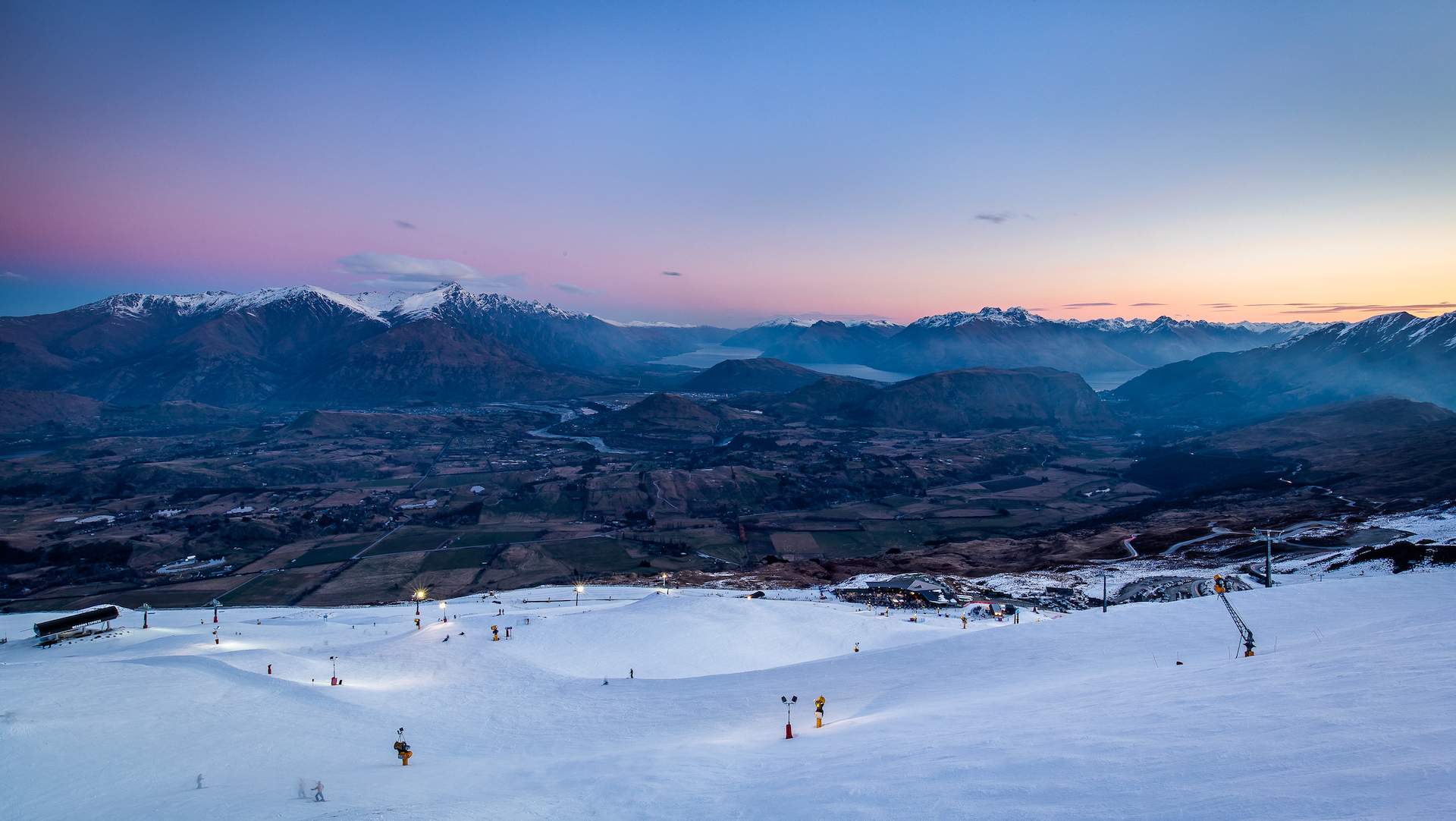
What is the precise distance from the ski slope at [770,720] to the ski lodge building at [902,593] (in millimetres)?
17742

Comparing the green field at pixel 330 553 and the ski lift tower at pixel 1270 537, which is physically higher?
the ski lift tower at pixel 1270 537

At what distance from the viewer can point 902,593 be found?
56.2m

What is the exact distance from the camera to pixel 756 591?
6144 centimetres

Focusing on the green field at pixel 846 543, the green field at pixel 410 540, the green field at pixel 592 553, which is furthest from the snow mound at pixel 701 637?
the green field at pixel 410 540

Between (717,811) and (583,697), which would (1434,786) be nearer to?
(717,811)

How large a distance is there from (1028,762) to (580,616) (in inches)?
1293

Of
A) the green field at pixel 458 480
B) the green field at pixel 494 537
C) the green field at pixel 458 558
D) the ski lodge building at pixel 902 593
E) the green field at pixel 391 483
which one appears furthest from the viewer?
the green field at pixel 391 483

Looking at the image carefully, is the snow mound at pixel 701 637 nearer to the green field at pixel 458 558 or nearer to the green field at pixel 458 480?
the green field at pixel 458 558

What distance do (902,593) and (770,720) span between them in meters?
37.4

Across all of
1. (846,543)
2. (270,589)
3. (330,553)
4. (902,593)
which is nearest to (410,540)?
(330,553)

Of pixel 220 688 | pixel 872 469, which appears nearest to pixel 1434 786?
pixel 220 688

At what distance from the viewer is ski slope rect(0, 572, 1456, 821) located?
1031cm

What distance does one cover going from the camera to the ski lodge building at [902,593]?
53.5 meters

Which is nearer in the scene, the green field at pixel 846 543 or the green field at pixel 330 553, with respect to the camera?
the green field at pixel 330 553
